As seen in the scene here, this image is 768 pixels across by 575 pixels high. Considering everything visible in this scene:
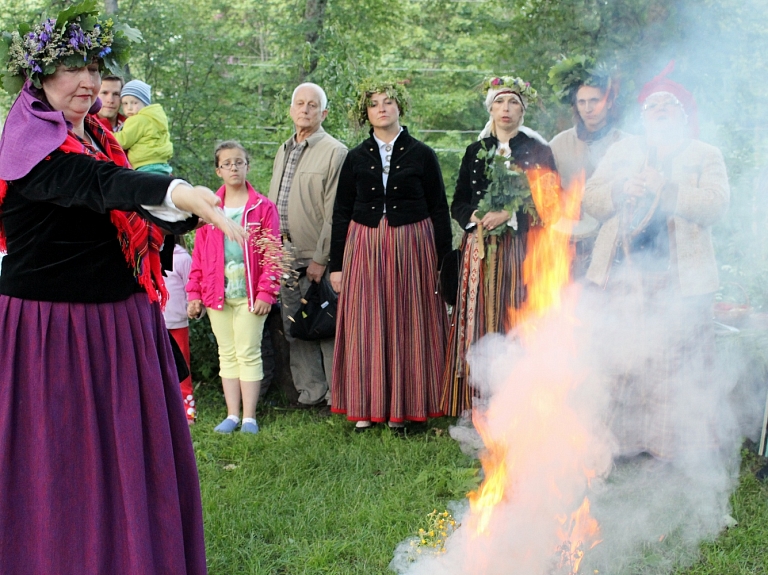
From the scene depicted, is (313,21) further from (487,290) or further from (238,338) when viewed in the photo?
(487,290)

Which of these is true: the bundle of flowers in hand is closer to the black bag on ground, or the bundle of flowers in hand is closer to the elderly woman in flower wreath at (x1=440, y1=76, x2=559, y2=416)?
the elderly woman in flower wreath at (x1=440, y1=76, x2=559, y2=416)

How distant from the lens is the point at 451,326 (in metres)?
5.21

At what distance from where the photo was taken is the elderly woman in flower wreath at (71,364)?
9.18ft

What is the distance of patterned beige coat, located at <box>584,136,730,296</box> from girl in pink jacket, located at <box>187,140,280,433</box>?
234 cm

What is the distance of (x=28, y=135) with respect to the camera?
268cm

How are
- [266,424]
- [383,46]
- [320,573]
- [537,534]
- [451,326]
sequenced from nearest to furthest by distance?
[537,534] < [320,573] < [451,326] < [266,424] < [383,46]

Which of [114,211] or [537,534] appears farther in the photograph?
[537,534]

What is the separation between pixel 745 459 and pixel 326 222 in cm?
322

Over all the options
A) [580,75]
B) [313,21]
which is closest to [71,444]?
[580,75]

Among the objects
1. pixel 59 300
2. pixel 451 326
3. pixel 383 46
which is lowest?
pixel 451 326

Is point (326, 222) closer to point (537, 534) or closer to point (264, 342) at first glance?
point (264, 342)

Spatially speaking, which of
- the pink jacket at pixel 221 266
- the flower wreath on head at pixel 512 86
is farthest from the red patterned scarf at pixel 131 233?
the flower wreath on head at pixel 512 86

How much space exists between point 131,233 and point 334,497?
2079 millimetres

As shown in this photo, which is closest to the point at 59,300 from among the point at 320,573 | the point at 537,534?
the point at 320,573
